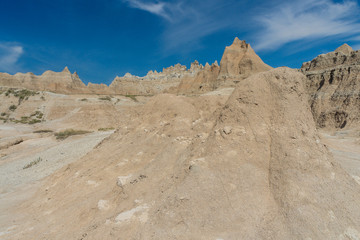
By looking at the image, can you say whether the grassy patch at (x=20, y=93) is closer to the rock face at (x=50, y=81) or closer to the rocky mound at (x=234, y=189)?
the rock face at (x=50, y=81)

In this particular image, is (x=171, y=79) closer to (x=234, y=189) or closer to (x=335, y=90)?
(x=335, y=90)

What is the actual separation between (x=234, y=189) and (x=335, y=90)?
37.2m

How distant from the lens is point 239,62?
170 ft

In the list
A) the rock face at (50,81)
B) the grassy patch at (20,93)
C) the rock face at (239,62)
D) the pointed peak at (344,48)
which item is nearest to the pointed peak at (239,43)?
the rock face at (239,62)

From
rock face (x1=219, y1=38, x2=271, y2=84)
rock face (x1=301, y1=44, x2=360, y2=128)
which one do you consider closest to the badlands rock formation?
rock face (x1=219, y1=38, x2=271, y2=84)

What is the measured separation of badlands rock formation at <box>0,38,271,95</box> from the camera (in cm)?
5075

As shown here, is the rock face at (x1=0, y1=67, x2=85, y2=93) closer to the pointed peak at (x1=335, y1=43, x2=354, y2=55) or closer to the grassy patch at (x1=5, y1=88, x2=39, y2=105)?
the grassy patch at (x1=5, y1=88, x2=39, y2=105)

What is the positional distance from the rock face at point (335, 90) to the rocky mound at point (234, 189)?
29.4 m

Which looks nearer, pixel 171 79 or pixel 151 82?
pixel 151 82

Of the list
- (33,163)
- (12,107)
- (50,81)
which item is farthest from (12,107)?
(50,81)

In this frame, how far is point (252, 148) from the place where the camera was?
4664 millimetres

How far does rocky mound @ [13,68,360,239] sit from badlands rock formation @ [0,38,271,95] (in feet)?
146

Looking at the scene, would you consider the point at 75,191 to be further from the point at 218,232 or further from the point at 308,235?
the point at 308,235

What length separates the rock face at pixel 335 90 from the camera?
28234mm
